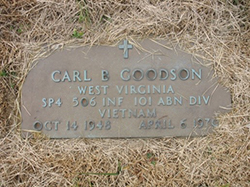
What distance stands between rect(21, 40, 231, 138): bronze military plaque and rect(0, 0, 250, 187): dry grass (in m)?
0.09

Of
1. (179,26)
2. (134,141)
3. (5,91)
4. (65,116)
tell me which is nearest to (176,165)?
(134,141)

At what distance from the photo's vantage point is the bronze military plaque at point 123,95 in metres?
2.84

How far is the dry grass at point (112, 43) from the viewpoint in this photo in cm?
281

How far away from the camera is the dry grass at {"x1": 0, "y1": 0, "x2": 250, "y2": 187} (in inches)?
111

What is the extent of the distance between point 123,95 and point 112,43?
1.73 ft

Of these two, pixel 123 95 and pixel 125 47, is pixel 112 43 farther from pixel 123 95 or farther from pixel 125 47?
pixel 123 95

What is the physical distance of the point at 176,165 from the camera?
2.84 metres

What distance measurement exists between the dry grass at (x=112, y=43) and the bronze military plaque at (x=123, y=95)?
9cm

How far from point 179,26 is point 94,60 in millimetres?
910

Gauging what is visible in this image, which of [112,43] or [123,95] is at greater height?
[112,43]

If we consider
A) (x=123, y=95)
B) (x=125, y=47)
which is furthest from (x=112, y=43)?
(x=123, y=95)

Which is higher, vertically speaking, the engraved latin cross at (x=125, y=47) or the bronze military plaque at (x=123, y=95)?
the engraved latin cross at (x=125, y=47)

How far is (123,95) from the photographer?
285cm

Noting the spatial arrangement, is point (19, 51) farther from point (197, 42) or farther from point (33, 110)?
point (197, 42)
